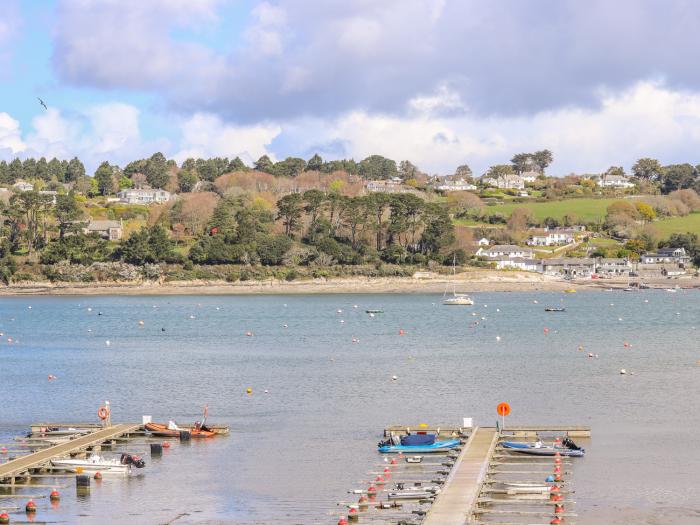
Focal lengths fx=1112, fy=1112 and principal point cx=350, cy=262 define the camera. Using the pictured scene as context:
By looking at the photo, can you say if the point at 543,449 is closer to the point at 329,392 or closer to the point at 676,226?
the point at 329,392

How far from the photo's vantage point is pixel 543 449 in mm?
36344

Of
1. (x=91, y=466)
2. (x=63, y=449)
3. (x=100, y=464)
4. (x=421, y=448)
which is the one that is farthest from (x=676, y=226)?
(x=91, y=466)

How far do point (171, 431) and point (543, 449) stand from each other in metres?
13.5

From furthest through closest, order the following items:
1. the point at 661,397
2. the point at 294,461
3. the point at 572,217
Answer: the point at 572,217 → the point at 661,397 → the point at 294,461

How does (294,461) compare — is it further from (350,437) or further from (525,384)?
(525,384)

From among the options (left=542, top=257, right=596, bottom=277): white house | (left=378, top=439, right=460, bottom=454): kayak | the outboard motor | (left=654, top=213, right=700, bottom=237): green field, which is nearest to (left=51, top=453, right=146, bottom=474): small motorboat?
the outboard motor

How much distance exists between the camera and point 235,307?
399ft

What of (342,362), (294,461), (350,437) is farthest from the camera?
(342,362)

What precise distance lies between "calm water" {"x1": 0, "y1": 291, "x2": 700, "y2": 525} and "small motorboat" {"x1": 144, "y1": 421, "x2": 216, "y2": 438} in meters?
0.80

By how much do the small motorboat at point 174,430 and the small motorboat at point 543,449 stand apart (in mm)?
10960

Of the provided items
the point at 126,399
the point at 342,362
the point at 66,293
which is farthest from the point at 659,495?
the point at 66,293

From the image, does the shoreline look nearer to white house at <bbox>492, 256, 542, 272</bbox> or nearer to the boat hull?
white house at <bbox>492, 256, 542, 272</bbox>

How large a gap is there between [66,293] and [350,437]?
112m

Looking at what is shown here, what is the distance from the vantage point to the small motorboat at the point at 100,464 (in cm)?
3403
